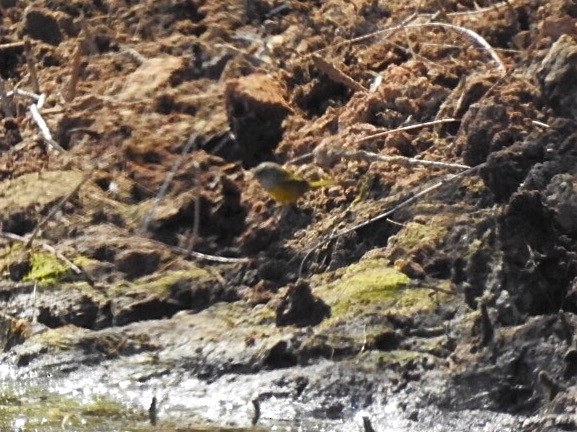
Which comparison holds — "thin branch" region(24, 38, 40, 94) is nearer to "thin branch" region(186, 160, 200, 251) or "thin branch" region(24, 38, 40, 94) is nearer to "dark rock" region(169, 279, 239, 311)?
"thin branch" region(186, 160, 200, 251)

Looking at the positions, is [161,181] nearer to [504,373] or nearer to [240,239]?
[240,239]

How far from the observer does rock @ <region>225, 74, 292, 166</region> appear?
332 inches

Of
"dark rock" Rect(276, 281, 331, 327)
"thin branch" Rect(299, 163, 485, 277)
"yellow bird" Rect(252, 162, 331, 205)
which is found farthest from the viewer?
"yellow bird" Rect(252, 162, 331, 205)

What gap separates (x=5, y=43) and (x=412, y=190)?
386 centimetres

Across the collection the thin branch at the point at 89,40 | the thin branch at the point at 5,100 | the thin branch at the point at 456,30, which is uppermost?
the thin branch at the point at 456,30

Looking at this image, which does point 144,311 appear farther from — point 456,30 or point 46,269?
point 456,30

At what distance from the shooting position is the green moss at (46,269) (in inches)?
316

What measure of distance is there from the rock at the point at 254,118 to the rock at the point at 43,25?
2.01m

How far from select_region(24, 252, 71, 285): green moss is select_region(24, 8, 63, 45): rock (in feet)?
7.69

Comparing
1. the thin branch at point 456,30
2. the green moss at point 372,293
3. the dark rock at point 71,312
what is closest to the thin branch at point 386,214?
the green moss at point 372,293

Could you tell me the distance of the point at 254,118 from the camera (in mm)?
8492

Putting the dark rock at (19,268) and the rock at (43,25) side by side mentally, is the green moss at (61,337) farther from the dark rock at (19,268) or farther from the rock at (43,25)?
the rock at (43,25)

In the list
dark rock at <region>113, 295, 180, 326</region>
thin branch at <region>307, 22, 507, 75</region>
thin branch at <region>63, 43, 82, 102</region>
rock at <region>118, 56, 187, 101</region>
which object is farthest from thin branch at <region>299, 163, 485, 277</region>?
thin branch at <region>63, 43, 82, 102</region>

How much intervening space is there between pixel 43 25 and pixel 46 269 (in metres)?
2.57
